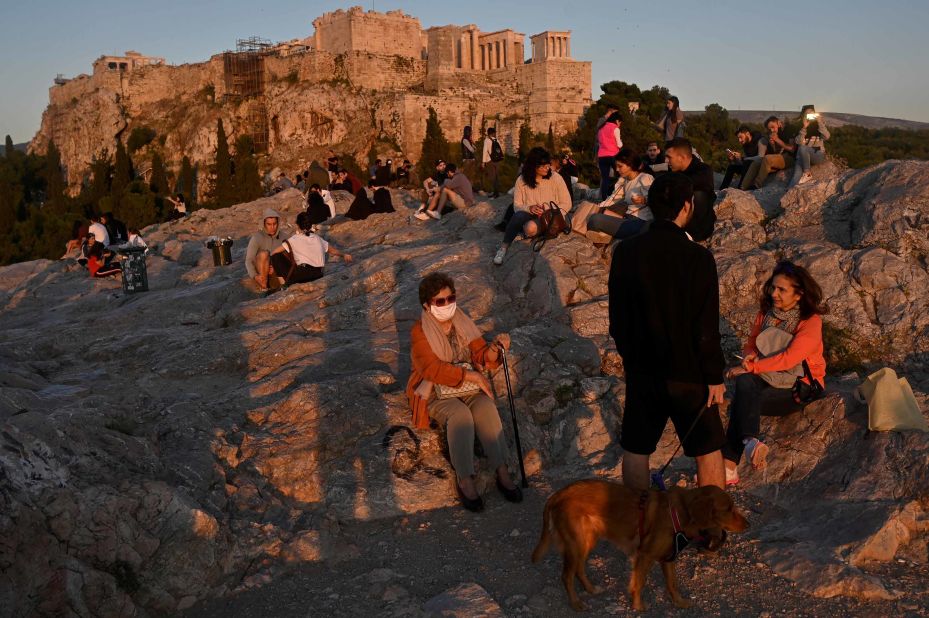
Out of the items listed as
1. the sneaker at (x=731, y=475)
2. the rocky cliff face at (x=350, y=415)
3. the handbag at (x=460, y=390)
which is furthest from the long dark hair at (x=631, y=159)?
the sneaker at (x=731, y=475)

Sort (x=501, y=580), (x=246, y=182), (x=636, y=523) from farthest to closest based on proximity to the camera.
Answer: (x=246, y=182) < (x=501, y=580) < (x=636, y=523)

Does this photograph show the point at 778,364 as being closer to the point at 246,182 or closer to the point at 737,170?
the point at 737,170

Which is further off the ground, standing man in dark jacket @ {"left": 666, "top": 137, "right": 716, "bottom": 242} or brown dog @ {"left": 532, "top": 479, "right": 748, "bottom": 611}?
standing man in dark jacket @ {"left": 666, "top": 137, "right": 716, "bottom": 242}

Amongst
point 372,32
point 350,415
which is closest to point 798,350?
point 350,415

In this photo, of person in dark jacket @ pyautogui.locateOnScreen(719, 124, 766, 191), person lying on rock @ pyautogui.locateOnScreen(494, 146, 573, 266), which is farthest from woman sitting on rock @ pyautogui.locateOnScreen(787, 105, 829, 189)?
person lying on rock @ pyautogui.locateOnScreen(494, 146, 573, 266)

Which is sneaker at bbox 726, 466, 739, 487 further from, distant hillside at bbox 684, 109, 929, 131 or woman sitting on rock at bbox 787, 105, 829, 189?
distant hillside at bbox 684, 109, 929, 131

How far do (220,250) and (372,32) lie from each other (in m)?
54.8

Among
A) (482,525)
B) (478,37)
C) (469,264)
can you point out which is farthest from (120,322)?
(478,37)

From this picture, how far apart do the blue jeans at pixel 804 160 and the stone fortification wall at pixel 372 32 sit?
56606mm

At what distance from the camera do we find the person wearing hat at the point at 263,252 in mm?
10469

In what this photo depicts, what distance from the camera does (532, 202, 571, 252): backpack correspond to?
9070 millimetres

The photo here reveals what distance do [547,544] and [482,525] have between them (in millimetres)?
878

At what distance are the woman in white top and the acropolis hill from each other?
51.8 metres

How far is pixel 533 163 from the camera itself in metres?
9.39
